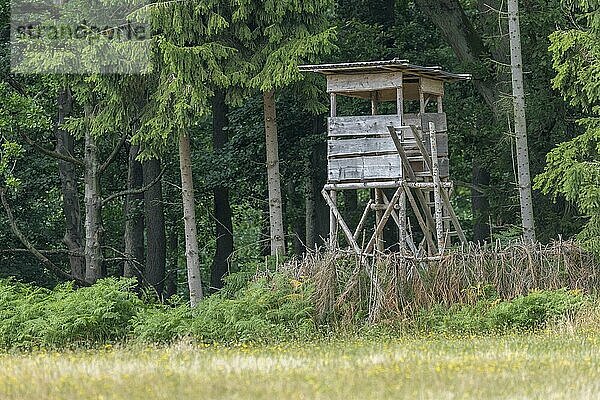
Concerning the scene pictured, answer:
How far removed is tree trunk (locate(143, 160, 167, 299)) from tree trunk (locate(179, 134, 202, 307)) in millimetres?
6089

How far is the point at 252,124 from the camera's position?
28.3 metres

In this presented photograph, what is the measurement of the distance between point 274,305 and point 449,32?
10.6 m

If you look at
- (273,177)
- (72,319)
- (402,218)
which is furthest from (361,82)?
(72,319)

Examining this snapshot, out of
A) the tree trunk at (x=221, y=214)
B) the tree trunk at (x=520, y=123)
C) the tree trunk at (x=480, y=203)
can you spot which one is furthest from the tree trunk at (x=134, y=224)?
the tree trunk at (x=520, y=123)

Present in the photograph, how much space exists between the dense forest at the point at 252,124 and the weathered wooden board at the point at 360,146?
1.66 metres

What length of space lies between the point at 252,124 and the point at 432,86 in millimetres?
7774

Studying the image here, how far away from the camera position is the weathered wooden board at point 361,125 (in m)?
20.2

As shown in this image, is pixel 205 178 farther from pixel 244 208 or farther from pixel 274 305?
pixel 274 305

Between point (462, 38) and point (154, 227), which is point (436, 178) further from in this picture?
point (154, 227)

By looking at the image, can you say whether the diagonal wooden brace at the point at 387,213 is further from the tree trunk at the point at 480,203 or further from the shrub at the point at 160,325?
the tree trunk at the point at 480,203

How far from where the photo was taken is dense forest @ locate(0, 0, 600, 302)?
21156 mm

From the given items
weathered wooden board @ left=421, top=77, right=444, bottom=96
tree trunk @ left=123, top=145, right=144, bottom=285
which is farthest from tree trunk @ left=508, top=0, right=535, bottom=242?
tree trunk @ left=123, top=145, right=144, bottom=285

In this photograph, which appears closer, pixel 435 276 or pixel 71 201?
pixel 435 276

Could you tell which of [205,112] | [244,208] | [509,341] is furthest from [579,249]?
[244,208]
